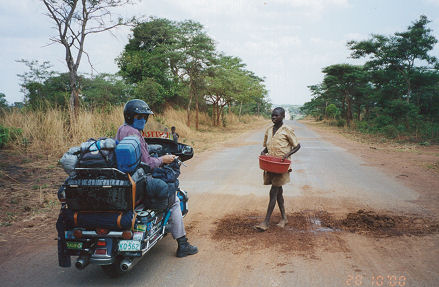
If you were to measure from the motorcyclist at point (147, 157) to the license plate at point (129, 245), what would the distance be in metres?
0.52

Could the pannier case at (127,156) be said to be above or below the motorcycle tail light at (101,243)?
above

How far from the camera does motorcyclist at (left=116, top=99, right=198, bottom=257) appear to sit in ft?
10.6

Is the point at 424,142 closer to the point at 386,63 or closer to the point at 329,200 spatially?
the point at 386,63

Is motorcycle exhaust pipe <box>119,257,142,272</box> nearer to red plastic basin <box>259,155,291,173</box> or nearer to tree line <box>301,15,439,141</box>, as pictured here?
red plastic basin <box>259,155,291,173</box>

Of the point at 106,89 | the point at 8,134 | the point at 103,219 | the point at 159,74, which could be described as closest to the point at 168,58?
the point at 159,74

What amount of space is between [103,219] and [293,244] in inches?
94.7

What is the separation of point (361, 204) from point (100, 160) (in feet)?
15.6

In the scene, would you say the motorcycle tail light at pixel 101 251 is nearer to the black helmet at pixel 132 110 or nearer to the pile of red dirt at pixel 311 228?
the black helmet at pixel 132 110

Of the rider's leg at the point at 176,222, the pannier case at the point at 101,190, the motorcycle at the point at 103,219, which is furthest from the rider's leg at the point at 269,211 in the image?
the pannier case at the point at 101,190

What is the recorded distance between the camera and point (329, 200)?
611 cm

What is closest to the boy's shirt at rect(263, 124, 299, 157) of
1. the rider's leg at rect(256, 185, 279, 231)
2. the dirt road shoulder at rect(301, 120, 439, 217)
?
the rider's leg at rect(256, 185, 279, 231)

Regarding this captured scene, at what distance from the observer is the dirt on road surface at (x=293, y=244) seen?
3342 millimetres

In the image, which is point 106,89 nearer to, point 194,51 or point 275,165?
point 194,51

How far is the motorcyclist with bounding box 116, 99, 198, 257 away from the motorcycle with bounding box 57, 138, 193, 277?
168 mm
